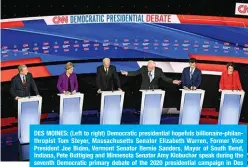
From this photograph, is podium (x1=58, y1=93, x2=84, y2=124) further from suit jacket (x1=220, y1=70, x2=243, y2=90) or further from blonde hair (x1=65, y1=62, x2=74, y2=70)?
suit jacket (x1=220, y1=70, x2=243, y2=90)

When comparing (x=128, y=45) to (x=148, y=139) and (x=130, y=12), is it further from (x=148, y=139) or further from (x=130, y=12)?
(x=148, y=139)

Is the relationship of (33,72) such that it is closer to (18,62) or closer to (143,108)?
(18,62)

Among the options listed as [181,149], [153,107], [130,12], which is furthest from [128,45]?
[181,149]

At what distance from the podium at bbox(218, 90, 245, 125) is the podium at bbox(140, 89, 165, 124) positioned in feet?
2.90

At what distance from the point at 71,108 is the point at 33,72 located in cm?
85

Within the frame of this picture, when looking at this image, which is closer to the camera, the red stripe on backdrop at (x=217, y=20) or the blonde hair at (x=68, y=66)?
the blonde hair at (x=68, y=66)

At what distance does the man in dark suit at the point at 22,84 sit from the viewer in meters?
7.99

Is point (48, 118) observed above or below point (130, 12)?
below

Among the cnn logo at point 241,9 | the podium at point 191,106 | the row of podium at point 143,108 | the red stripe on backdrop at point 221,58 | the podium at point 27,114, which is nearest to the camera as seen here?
the podium at point 27,114

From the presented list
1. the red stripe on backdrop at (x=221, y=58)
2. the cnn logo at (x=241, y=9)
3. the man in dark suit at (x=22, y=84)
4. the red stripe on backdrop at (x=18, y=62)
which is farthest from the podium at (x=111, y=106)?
the cnn logo at (x=241, y=9)

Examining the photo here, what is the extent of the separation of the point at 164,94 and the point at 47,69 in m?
1.76

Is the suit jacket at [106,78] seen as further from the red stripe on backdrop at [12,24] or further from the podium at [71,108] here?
the red stripe on backdrop at [12,24]

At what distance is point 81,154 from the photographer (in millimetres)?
6824

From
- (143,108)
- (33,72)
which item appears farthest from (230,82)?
(33,72)
